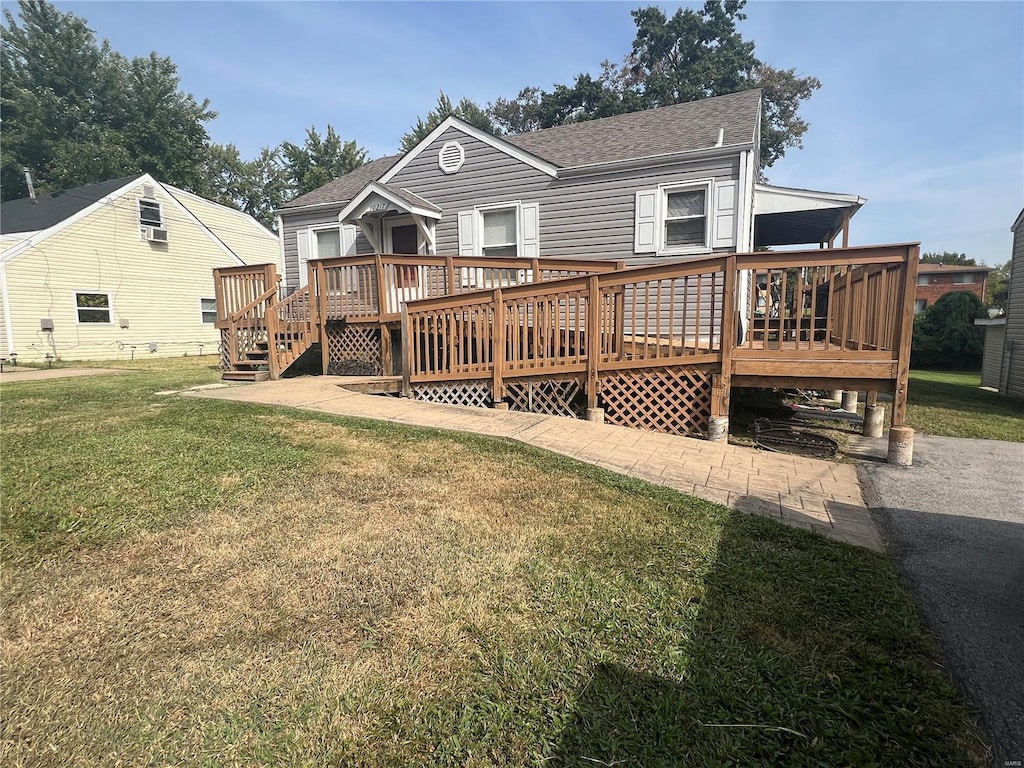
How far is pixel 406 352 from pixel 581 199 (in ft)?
16.9

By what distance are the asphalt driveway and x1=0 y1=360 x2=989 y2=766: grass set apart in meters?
0.12

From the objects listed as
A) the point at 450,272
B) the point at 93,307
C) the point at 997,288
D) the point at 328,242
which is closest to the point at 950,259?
the point at 997,288

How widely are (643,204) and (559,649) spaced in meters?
8.99

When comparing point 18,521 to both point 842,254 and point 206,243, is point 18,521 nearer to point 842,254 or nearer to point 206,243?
point 842,254

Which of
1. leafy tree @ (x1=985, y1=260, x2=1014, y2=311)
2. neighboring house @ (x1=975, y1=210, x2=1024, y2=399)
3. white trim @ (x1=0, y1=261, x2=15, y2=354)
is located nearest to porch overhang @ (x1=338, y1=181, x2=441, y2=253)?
white trim @ (x1=0, y1=261, x2=15, y2=354)

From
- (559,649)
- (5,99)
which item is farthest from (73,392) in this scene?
(5,99)

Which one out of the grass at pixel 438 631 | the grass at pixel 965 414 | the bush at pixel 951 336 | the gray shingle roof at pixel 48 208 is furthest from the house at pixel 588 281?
the bush at pixel 951 336

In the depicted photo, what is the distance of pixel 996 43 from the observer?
7965 millimetres

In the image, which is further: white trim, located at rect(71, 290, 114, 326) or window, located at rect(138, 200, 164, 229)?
window, located at rect(138, 200, 164, 229)

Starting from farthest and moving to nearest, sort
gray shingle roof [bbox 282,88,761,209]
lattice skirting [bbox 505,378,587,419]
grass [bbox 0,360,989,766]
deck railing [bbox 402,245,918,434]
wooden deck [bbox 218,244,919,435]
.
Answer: gray shingle roof [bbox 282,88,761,209] < lattice skirting [bbox 505,378,587,419] < wooden deck [bbox 218,244,919,435] < deck railing [bbox 402,245,918,434] < grass [bbox 0,360,989,766]

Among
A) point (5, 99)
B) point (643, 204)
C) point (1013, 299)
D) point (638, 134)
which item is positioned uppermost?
point (5, 99)

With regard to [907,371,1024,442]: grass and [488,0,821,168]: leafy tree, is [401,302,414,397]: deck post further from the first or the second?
[488,0,821,168]: leafy tree

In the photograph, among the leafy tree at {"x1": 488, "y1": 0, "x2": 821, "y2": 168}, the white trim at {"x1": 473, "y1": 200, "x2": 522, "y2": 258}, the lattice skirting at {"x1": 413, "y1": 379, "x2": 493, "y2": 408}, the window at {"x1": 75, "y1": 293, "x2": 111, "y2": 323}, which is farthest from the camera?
the leafy tree at {"x1": 488, "y1": 0, "x2": 821, "y2": 168}

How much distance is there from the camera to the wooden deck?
5082 millimetres
